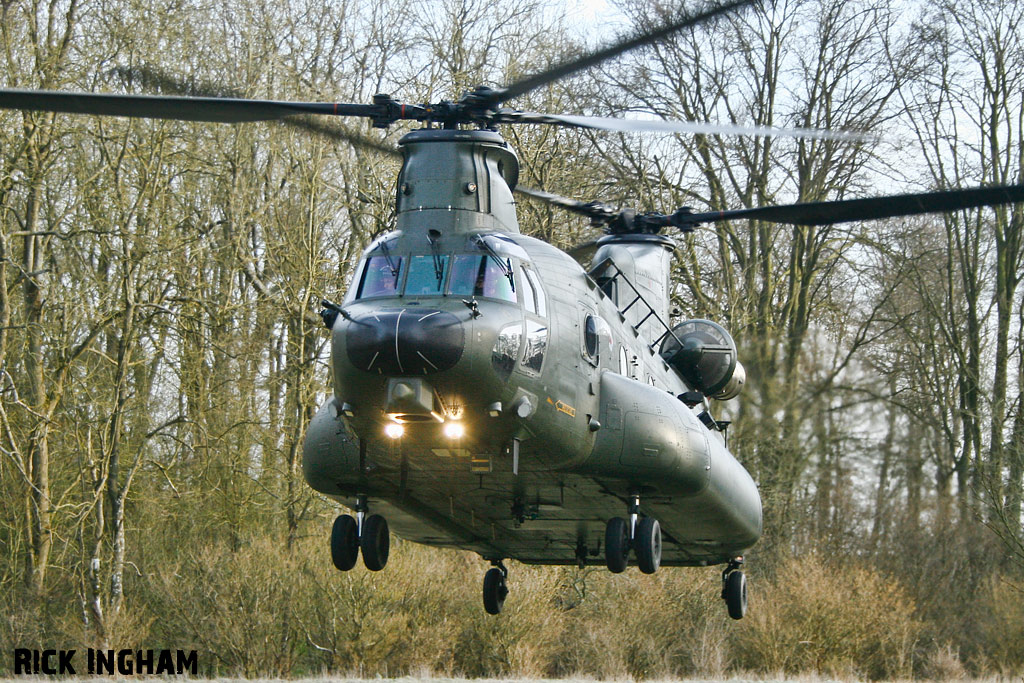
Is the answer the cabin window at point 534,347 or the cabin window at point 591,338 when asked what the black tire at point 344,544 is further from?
the cabin window at point 534,347

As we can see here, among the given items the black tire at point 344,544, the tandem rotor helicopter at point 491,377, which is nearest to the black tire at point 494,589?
the tandem rotor helicopter at point 491,377

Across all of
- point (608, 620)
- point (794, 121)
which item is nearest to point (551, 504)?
point (608, 620)

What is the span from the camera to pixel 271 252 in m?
27.8

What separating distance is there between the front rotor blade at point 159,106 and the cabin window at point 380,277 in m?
1.37

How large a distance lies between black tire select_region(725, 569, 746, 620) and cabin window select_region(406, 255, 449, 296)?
26.1ft

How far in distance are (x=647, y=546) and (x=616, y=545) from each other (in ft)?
A: 1.01

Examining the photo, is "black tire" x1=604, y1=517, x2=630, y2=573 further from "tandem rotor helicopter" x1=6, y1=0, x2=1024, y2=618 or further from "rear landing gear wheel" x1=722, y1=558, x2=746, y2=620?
"rear landing gear wheel" x1=722, y1=558, x2=746, y2=620

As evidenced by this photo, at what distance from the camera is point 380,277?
11562 mm

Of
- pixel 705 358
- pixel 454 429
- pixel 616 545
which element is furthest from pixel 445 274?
pixel 705 358

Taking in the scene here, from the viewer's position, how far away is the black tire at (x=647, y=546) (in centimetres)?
1309

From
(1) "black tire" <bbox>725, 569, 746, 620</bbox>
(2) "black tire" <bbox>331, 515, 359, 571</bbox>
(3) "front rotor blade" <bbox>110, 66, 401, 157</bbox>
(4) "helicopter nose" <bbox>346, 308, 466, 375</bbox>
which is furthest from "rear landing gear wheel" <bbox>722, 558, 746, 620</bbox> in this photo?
(4) "helicopter nose" <bbox>346, 308, 466, 375</bbox>

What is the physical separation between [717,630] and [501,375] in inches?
747

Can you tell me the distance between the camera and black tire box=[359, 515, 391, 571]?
13977 mm

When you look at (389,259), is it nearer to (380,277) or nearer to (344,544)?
(380,277)
